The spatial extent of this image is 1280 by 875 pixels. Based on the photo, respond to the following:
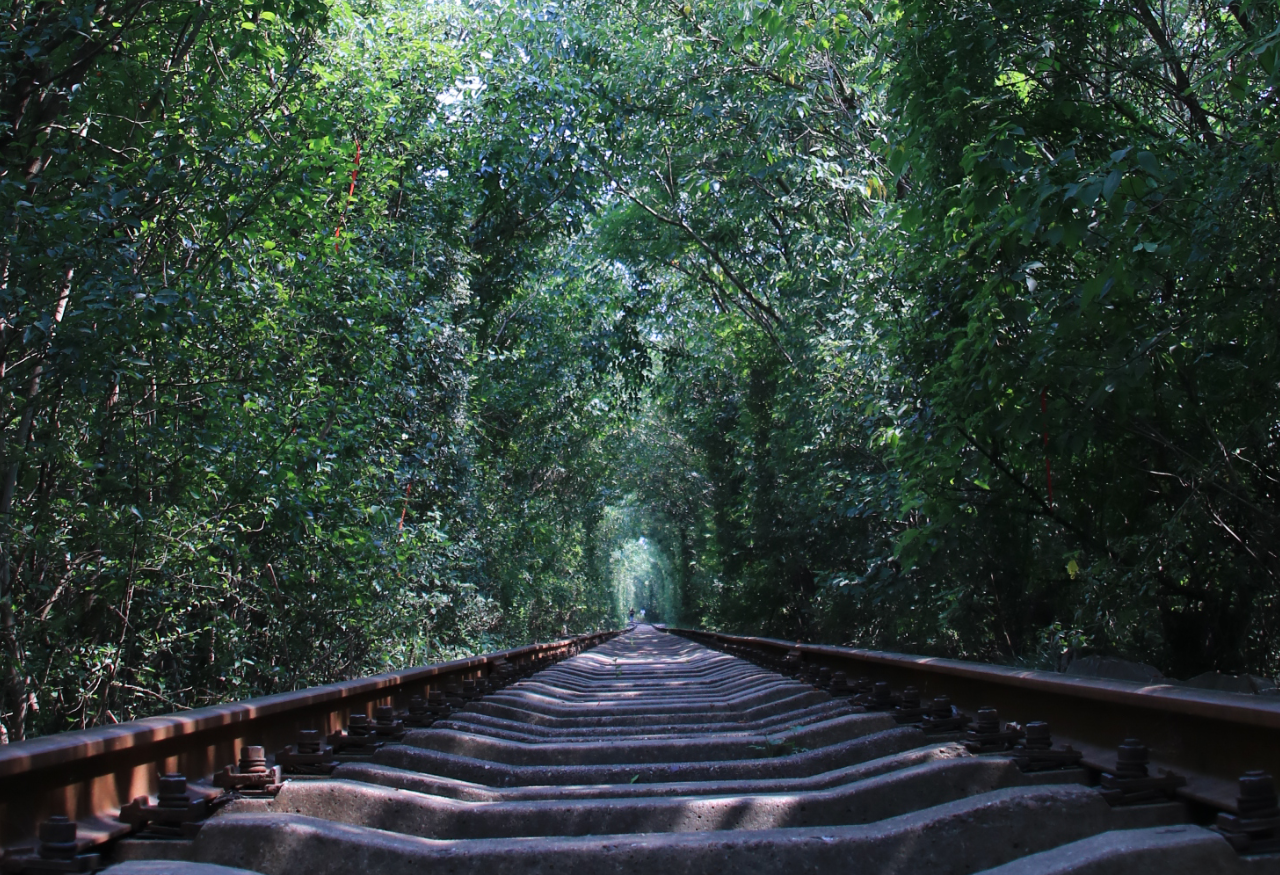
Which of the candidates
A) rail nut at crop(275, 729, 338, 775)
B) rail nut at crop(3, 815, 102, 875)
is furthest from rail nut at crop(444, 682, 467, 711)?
rail nut at crop(3, 815, 102, 875)

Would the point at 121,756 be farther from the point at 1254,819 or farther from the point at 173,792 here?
the point at 1254,819

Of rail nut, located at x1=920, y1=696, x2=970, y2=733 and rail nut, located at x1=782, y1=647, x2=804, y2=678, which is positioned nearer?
rail nut, located at x1=920, y1=696, x2=970, y2=733

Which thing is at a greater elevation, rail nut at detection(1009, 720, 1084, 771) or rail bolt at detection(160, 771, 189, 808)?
rail bolt at detection(160, 771, 189, 808)

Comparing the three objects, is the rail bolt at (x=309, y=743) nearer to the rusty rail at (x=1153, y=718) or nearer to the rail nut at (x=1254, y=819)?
the rusty rail at (x=1153, y=718)

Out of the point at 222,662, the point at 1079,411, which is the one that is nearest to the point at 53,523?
the point at 222,662

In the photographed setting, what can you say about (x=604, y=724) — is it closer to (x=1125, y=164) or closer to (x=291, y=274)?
(x=1125, y=164)

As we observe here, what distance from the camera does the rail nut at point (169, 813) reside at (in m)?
2.22

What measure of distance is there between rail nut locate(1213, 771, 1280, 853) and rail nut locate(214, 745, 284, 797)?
236 centimetres

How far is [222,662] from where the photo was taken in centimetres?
684

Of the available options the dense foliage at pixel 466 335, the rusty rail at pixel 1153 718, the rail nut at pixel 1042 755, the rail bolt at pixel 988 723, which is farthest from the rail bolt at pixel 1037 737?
the dense foliage at pixel 466 335

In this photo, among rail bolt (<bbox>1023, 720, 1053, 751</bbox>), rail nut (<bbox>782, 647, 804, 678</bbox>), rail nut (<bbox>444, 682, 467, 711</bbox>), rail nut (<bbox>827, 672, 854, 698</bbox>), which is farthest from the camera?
rail nut (<bbox>782, 647, 804, 678</bbox>)

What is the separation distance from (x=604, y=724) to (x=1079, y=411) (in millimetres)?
2978

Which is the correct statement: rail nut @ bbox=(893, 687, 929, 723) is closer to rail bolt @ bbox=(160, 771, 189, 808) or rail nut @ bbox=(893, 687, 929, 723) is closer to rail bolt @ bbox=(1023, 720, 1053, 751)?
rail bolt @ bbox=(1023, 720, 1053, 751)

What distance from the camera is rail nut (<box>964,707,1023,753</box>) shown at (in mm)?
2852
